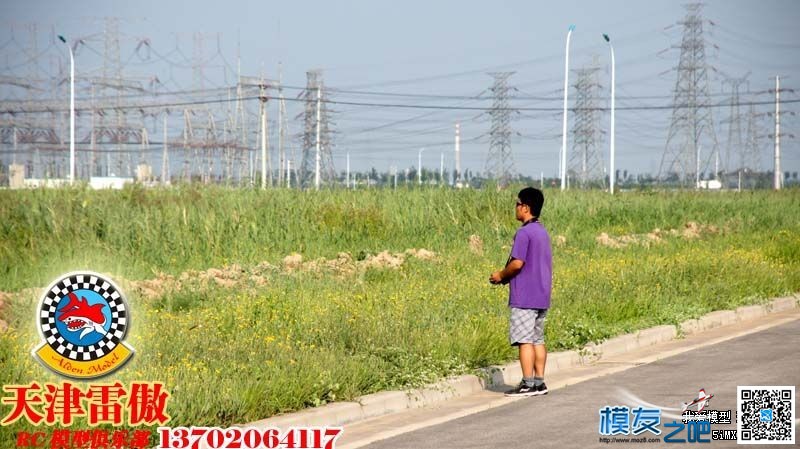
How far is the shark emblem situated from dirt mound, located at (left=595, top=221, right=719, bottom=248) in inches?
829

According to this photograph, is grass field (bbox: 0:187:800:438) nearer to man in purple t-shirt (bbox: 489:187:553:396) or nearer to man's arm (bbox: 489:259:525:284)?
man in purple t-shirt (bbox: 489:187:553:396)

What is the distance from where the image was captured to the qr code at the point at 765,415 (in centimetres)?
921

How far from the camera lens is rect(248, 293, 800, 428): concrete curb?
9.75 metres

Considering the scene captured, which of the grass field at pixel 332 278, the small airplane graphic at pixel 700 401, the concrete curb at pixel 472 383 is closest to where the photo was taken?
the concrete curb at pixel 472 383

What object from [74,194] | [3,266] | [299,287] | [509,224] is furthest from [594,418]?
[509,224]

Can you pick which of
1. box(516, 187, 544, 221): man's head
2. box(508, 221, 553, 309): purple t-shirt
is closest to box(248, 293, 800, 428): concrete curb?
box(508, 221, 553, 309): purple t-shirt

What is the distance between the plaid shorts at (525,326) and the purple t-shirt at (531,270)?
0.26 ft

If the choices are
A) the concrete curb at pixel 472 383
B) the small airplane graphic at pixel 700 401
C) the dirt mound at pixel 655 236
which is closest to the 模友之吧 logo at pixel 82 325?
the concrete curb at pixel 472 383

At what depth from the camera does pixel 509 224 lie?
1249 inches

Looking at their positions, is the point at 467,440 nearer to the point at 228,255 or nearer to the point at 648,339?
the point at 648,339

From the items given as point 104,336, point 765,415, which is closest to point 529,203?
Answer: point 765,415

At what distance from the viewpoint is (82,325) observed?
9078 mm

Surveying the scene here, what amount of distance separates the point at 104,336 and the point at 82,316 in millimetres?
245

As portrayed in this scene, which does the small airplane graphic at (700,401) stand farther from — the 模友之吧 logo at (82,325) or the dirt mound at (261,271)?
the dirt mound at (261,271)
